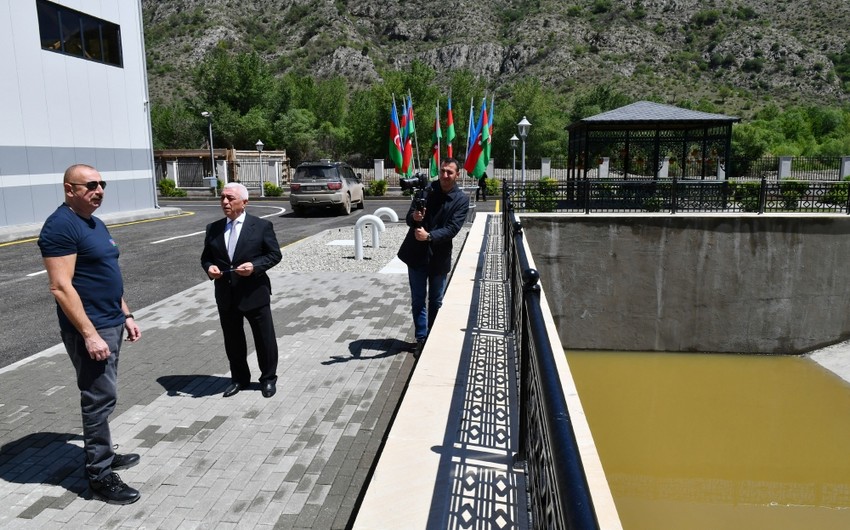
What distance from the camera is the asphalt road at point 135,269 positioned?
26.4 feet

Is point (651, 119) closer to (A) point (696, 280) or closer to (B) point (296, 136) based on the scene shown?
(A) point (696, 280)

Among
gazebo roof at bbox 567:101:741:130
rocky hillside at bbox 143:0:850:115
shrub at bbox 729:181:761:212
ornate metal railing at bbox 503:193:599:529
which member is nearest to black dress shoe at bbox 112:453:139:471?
ornate metal railing at bbox 503:193:599:529

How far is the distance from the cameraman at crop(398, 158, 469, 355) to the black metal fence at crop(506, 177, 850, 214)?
918 centimetres

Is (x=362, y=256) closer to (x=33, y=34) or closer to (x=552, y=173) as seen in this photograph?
(x=33, y=34)

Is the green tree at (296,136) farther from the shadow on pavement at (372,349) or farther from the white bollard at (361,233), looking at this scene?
the shadow on pavement at (372,349)

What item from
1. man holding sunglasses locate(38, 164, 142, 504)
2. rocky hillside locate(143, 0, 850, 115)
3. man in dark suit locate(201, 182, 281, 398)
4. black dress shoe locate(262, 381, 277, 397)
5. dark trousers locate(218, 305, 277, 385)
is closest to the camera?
man holding sunglasses locate(38, 164, 142, 504)

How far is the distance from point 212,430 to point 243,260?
4.52 feet

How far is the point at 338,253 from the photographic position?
13.8m

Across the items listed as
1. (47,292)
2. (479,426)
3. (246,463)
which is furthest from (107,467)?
(47,292)

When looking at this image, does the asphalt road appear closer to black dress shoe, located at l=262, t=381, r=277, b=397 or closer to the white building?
the white building

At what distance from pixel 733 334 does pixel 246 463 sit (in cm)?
1381

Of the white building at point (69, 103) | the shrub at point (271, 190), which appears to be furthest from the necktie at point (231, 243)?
the shrub at point (271, 190)

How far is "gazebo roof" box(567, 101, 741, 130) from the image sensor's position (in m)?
19.1

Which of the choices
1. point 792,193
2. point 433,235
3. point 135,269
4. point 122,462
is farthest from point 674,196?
point 122,462
